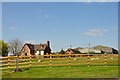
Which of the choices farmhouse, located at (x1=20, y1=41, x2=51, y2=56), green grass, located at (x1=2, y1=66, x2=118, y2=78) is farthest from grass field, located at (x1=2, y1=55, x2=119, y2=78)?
farmhouse, located at (x1=20, y1=41, x2=51, y2=56)

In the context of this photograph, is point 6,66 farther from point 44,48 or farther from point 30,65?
point 44,48

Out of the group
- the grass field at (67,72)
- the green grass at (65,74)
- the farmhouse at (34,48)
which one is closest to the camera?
the green grass at (65,74)

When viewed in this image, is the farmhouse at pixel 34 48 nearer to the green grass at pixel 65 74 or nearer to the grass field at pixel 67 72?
the grass field at pixel 67 72

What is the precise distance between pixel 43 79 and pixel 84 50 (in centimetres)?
9704

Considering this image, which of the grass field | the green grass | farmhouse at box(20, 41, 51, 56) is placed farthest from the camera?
farmhouse at box(20, 41, 51, 56)

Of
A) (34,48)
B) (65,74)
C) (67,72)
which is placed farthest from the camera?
(34,48)

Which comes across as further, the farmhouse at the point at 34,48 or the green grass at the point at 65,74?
the farmhouse at the point at 34,48

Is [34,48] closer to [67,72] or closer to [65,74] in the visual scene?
[67,72]

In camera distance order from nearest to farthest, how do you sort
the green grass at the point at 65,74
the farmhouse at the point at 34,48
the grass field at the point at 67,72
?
the green grass at the point at 65,74, the grass field at the point at 67,72, the farmhouse at the point at 34,48

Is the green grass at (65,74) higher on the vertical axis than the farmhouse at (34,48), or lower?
lower

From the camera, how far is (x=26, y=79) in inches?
613

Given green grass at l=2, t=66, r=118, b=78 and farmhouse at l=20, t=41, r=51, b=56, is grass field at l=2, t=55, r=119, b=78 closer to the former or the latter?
green grass at l=2, t=66, r=118, b=78

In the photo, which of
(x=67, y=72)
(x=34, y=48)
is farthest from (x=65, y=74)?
(x=34, y=48)

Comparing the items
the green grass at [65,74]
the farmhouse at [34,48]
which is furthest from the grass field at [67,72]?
the farmhouse at [34,48]
